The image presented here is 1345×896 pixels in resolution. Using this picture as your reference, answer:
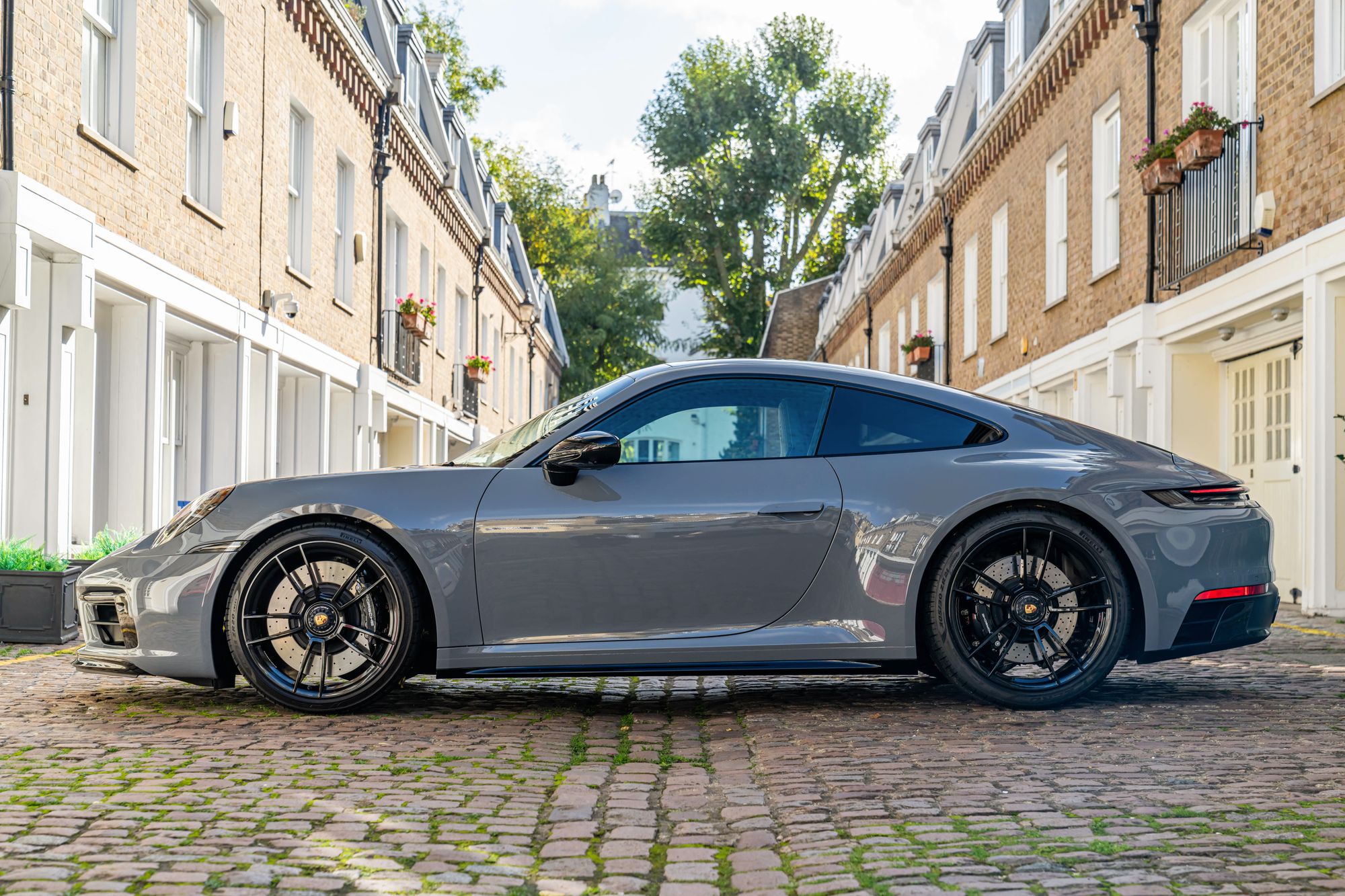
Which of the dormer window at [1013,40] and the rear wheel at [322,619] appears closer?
the rear wheel at [322,619]

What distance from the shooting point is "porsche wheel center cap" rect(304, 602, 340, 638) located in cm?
495

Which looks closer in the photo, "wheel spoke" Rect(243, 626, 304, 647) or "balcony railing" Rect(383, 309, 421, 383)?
"wheel spoke" Rect(243, 626, 304, 647)

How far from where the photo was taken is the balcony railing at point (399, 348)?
19.9 metres

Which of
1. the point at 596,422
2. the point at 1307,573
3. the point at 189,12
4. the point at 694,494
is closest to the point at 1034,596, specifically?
the point at 694,494

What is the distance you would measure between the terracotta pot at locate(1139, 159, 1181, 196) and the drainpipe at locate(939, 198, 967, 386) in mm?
11107

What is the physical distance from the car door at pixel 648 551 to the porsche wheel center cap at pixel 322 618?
1.78ft

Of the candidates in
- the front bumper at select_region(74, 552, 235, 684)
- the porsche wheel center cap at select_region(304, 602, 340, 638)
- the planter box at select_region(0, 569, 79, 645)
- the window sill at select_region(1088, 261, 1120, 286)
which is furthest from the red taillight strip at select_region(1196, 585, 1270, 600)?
the window sill at select_region(1088, 261, 1120, 286)

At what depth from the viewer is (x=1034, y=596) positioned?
16.7 ft

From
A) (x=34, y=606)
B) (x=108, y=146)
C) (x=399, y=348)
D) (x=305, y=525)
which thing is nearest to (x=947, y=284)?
(x=399, y=348)

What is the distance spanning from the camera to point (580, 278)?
50406 mm

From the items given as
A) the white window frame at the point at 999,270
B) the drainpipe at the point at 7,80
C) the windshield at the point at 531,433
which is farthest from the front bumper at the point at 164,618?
the white window frame at the point at 999,270

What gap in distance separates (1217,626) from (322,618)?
10.9ft

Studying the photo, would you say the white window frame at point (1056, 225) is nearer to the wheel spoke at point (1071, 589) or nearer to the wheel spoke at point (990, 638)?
the wheel spoke at point (1071, 589)

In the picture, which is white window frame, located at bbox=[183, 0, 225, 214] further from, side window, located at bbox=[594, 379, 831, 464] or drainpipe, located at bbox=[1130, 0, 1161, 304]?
drainpipe, located at bbox=[1130, 0, 1161, 304]
